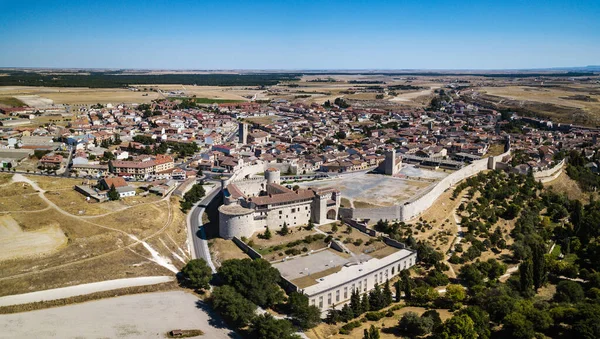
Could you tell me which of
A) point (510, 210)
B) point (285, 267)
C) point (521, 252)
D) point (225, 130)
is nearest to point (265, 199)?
point (285, 267)

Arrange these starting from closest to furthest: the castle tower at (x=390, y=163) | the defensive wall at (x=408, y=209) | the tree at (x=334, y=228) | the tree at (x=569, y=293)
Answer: the tree at (x=569, y=293)
the tree at (x=334, y=228)
the defensive wall at (x=408, y=209)
the castle tower at (x=390, y=163)

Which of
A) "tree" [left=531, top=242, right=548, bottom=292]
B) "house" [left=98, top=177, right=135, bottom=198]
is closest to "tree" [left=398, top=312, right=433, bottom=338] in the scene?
"tree" [left=531, top=242, right=548, bottom=292]

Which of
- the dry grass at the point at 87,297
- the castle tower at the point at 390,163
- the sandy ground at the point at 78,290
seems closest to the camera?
the dry grass at the point at 87,297

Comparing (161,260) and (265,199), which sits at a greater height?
(265,199)

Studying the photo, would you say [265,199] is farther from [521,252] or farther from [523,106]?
[523,106]

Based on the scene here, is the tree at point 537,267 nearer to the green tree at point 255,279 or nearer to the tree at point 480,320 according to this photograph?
the tree at point 480,320

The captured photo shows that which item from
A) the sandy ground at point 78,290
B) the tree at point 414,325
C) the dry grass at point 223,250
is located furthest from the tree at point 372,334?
the sandy ground at point 78,290
